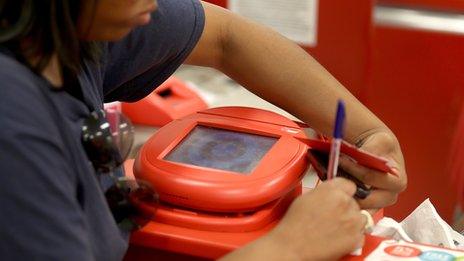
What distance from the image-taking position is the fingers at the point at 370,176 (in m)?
0.80

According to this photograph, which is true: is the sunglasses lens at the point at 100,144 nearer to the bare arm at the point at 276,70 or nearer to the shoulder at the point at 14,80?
the shoulder at the point at 14,80

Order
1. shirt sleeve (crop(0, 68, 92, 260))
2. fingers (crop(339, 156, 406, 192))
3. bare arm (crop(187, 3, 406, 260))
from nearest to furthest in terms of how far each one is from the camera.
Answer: shirt sleeve (crop(0, 68, 92, 260))
fingers (crop(339, 156, 406, 192))
bare arm (crop(187, 3, 406, 260))

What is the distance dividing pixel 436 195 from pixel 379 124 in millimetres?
608

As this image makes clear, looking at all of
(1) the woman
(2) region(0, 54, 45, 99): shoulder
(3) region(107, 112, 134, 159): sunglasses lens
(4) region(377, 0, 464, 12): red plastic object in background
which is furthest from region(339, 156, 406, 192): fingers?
(4) region(377, 0, 464, 12): red plastic object in background

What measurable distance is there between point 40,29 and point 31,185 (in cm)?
14

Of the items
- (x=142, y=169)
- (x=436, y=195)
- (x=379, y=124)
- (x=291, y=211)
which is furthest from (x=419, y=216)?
(x=436, y=195)

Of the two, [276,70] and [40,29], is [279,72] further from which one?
[40,29]

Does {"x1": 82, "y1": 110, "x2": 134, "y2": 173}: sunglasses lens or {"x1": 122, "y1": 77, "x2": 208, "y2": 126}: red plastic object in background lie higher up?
{"x1": 82, "y1": 110, "x2": 134, "y2": 173}: sunglasses lens

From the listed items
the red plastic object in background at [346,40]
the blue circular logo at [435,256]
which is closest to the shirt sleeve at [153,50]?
the blue circular logo at [435,256]

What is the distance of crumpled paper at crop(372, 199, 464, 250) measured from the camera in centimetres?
85

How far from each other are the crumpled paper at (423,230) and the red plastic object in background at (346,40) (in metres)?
0.62

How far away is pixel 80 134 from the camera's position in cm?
67

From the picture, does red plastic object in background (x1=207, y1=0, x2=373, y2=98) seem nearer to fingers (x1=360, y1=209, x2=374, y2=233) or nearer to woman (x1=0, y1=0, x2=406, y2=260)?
woman (x1=0, y1=0, x2=406, y2=260)
